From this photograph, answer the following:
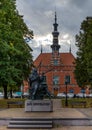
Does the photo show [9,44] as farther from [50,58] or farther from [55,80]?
[50,58]

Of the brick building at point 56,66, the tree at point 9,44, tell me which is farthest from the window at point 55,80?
the tree at point 9,44

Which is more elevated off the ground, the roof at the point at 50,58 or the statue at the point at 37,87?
the roof at the point at 50,58

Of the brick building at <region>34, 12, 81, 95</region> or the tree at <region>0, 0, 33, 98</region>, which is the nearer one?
the tree at <region>0, 0, 33, 98</region>

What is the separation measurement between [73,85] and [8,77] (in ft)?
239

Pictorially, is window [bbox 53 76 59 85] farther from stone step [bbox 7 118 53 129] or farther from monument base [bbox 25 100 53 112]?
stone step [bbox 7 118 53 129]

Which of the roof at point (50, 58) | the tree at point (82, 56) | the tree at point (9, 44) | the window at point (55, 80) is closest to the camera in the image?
the tree at point (9, 44)

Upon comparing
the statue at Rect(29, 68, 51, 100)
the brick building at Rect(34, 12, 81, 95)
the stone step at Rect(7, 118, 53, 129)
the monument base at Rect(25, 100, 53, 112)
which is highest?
the brick building at Rect(34, 12, 81, 95)

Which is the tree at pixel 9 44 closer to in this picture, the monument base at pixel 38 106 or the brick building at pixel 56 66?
the monument base at pixel 38 106

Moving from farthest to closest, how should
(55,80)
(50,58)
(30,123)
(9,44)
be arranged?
(50,58), (55,80), (9,44), (30,123)

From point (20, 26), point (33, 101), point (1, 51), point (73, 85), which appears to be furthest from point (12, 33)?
point (73, 85)

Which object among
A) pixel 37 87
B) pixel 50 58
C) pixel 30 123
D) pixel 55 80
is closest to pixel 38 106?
pixel 37 87

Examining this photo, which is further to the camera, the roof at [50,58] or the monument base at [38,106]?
the roof at [50,58]

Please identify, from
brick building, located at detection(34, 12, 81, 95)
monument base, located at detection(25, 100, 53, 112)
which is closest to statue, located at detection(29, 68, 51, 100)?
monument base, located at detection(25, 100, 53, 112)

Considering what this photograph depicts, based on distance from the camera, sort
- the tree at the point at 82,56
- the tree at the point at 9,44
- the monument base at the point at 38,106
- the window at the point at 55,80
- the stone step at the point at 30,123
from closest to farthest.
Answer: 1. the stone step at the point at 30,123
2. the monument base at the point at 38,106
3. the tree at the point at 9,44
4. the tree at the point at 82,56
5. the window at the point at 55,80
